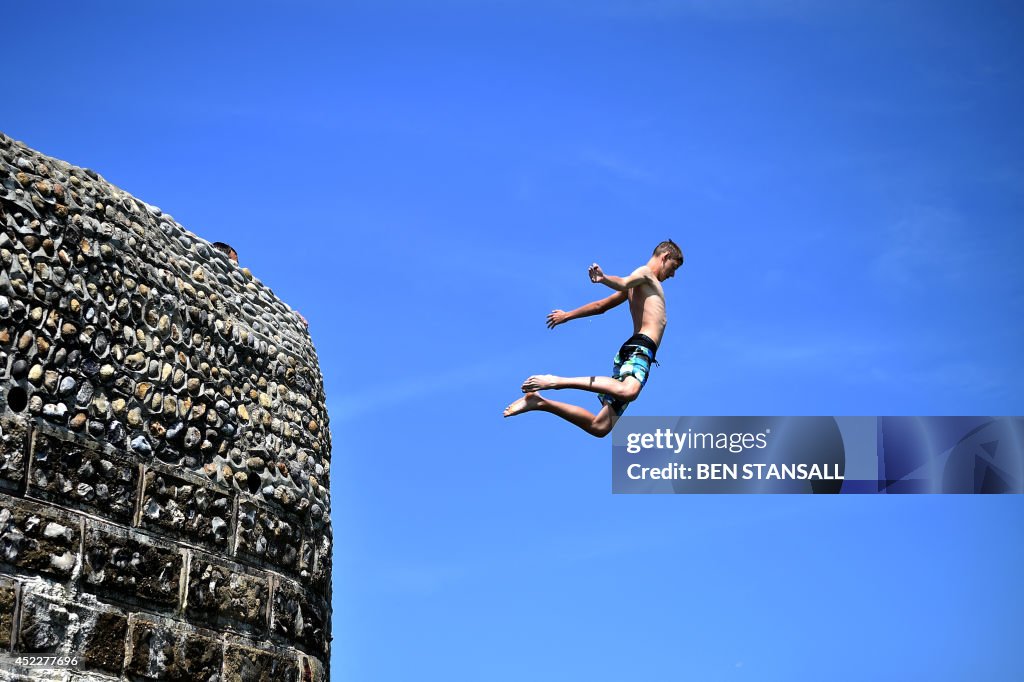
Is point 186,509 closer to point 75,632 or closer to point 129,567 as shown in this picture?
point 129,567

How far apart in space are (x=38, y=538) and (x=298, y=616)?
7.39ft

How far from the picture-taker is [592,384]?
8062 mm

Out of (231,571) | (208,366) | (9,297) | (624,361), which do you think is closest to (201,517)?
(231,571)

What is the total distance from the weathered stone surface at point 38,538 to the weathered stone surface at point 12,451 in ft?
0.30

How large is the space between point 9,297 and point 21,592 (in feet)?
4.75

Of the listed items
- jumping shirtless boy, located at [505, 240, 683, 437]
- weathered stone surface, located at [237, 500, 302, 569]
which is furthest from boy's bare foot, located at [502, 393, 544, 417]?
weathered stone surface, located at [237, 500, 302, 569]

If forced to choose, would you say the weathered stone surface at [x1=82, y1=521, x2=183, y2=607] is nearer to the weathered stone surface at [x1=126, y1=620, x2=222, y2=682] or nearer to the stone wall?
the stone wall

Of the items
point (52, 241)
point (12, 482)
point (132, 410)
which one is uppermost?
point (52, 241)

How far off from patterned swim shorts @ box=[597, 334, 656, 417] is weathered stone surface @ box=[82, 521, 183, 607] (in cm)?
255

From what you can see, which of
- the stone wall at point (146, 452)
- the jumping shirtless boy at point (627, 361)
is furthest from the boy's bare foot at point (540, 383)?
the stone wall at point (146, 452)

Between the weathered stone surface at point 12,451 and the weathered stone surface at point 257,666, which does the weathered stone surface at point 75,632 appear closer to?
the weathered stone surface at point 12,451

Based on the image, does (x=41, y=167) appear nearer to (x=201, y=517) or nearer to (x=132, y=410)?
(x=132, y=410)

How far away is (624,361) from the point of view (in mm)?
8266

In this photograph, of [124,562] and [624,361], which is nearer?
[124,562]
